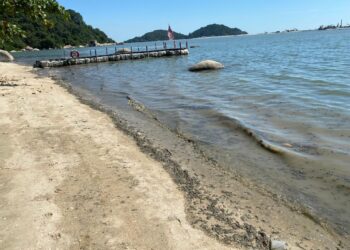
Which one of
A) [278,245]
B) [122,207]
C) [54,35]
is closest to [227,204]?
[278,245]

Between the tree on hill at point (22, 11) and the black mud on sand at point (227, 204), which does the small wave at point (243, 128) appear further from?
the tree on hill at point (22, 11)

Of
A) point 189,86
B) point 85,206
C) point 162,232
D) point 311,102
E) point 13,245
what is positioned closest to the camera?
point 13,245

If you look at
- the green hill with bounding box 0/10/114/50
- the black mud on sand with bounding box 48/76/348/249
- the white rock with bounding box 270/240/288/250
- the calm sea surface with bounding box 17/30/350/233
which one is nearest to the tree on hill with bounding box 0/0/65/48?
the calm sea surface with bounding box 17/30/350/233

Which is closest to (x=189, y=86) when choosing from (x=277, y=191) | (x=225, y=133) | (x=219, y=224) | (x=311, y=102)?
(x=311, y=102)

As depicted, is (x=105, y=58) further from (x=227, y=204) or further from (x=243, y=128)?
(x=227, y=204)

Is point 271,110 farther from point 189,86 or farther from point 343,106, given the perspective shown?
point 189,86

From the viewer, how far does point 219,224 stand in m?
6.00

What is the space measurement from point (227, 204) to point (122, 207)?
1776 mm

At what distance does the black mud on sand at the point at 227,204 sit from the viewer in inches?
224

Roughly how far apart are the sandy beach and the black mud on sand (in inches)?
0.6

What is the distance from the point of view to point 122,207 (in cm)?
644

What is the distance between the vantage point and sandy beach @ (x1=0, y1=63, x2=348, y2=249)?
217 inches

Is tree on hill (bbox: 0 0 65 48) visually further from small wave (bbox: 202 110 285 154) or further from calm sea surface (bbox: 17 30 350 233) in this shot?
small wave (bbox: 202 110 285 154)

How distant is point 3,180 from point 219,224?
13.9 ft
